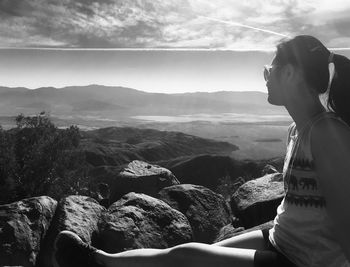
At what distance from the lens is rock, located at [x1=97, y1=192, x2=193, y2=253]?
433 inches

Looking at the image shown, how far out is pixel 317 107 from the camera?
10.9 feet

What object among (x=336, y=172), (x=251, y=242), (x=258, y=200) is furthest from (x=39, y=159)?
(x=336, y=172)

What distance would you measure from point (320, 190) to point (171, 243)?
30.1ft

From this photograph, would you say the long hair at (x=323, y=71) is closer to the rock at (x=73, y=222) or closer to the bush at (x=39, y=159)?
the rock at (x=73, y=222)

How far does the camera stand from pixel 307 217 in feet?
10.7

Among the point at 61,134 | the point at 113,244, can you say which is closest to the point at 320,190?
the point at 113,244

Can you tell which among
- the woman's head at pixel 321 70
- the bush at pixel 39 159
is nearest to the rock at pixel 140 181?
the bush at pixel 39 159

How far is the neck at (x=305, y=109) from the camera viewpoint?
10.9 feet

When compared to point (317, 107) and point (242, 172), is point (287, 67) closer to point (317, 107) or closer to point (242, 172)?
point (317, 107)

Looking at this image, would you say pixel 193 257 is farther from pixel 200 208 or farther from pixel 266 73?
pixel 200 208

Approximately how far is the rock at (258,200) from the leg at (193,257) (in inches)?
358

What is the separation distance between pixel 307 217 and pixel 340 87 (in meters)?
0.98

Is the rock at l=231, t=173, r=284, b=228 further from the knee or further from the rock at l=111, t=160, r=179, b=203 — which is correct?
the knee

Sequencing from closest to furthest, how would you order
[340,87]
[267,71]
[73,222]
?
[340,87]
[267,71]
[73,222]
